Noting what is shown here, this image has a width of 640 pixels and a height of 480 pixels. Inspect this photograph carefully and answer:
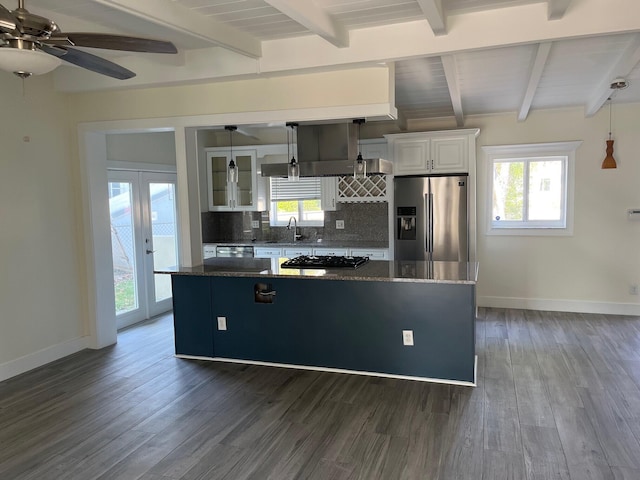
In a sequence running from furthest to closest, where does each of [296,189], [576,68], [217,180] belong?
[217,180] < [296,189] < [576,68]

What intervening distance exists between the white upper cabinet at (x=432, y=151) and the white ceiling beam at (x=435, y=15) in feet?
8.28

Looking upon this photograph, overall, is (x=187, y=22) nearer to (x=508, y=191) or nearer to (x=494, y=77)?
(x=494, y=77)

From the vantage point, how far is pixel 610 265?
19.0ft

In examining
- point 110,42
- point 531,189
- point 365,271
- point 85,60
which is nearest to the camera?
point 110,42

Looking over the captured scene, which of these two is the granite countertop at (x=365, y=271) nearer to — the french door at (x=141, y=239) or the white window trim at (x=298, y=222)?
the french door at (x=141, y=239)

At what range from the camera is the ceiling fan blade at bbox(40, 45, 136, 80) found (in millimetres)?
2371

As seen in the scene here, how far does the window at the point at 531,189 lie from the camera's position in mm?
5918

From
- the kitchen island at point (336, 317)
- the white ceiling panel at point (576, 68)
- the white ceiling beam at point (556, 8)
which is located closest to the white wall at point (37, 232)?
the kitchen island at point (336, 317)

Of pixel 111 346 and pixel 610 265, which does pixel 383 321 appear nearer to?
pixel 111 346

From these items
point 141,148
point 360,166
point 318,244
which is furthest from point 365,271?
point 141,148

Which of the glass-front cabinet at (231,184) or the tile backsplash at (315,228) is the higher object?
the glass-front cabinet at (231,184)

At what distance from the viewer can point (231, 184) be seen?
667 cm

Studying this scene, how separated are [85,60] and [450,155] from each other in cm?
426

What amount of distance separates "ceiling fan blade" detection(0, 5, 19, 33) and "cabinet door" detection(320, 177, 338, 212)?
454 cm
